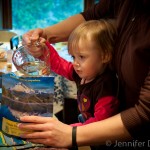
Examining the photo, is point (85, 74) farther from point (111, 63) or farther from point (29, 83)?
point (29, 83)

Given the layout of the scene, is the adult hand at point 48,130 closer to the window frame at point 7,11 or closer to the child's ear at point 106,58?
the child's ear at point 106,58

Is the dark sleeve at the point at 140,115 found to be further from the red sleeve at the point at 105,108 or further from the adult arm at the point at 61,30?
the adult arm at the point at 61,30

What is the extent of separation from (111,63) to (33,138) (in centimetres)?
40

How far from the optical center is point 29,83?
74 centimetres

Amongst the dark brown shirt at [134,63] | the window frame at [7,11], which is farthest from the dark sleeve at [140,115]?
the window frame at [7,11]

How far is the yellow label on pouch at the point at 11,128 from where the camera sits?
0.78 meters

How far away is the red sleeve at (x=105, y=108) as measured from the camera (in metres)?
0.94

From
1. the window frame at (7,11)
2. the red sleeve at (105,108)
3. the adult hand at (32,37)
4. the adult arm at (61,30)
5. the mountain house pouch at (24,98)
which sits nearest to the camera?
the mountain house pouch at (24,98)

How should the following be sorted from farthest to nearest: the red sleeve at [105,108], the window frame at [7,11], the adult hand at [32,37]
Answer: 1. the window frame at [7,11]
2. the adult hand at [32,37]
3. the red sleeve at [105,108]

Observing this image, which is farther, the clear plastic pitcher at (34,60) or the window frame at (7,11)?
the window frame at (7,11)

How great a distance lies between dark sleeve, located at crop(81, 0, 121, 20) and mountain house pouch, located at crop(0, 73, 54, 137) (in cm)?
49

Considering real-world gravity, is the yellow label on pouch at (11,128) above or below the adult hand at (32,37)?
below

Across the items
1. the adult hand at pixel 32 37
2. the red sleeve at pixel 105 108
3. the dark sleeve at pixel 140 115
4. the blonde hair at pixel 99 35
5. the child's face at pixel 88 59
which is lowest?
the red sleeve at pixel 105 108

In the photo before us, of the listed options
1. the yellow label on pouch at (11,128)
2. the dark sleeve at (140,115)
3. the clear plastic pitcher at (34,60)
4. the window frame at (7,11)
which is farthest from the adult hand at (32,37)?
the window frame at (7,11)
